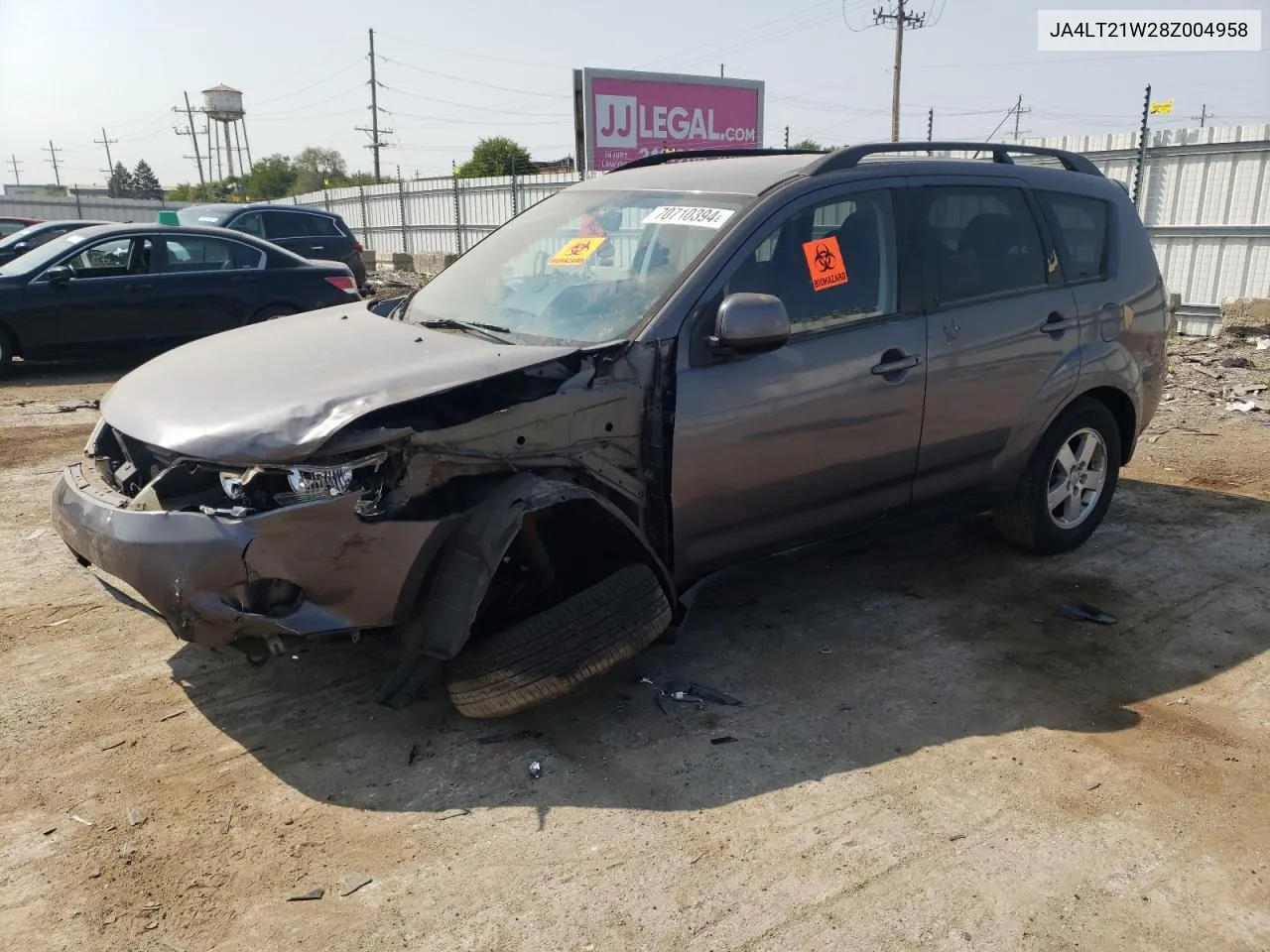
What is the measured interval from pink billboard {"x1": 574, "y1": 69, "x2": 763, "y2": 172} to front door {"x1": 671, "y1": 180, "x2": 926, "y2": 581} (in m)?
13.5

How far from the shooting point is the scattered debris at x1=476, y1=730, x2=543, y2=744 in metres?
3.44

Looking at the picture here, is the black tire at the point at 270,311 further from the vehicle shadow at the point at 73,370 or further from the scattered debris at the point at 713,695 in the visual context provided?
the scattered debris at the point at 713,695

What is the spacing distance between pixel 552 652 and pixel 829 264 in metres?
1.91

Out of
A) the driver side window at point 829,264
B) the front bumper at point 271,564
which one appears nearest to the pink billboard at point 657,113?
the driver side window at point 829,264

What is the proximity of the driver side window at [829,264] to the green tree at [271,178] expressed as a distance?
65.6 m

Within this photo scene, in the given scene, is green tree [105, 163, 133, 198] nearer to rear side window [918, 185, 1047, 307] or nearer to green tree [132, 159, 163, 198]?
green tree [132, 159, 163, 198]

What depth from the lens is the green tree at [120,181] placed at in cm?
9331

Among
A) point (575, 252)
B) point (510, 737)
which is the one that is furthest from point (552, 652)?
point (575, 252)

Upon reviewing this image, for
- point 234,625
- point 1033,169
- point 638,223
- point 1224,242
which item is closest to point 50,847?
point 234,625

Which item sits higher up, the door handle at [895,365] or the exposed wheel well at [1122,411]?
the door handle at [895,365]

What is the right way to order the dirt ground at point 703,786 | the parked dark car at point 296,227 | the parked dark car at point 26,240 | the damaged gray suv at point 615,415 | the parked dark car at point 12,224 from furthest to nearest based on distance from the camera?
the parked dark car at point 12,224
the parked dark car at point 296,227
the parked dark car at point 26,240
the damaged gray suv at point 615,415
the dirt ground at point 703,786

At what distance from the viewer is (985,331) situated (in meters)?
4.43

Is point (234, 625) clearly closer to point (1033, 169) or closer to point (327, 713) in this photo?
point (327, 713)

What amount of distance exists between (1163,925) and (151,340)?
10389 mm
